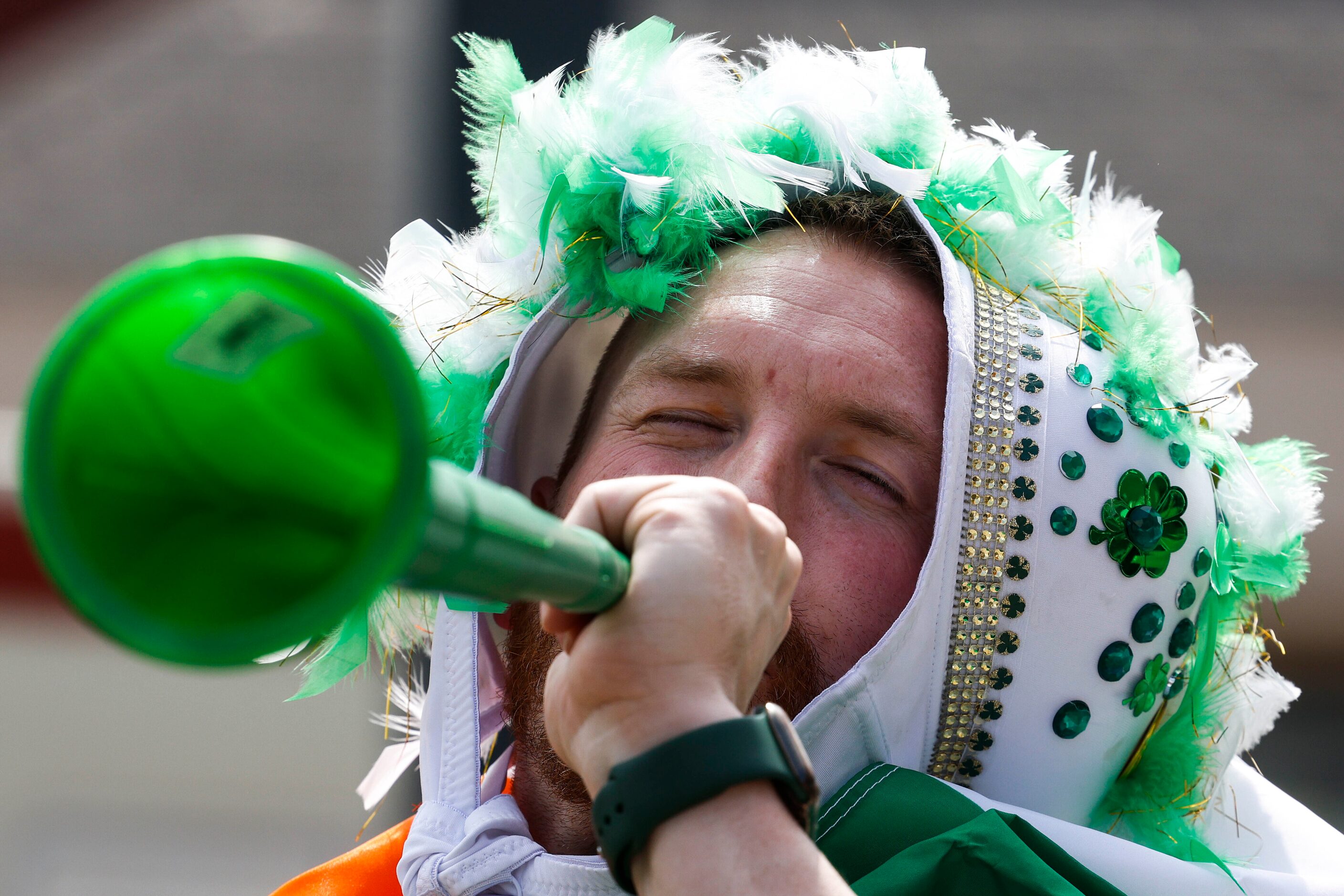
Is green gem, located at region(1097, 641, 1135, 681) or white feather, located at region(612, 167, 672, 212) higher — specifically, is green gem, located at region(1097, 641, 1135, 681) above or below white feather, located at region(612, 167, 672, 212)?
below

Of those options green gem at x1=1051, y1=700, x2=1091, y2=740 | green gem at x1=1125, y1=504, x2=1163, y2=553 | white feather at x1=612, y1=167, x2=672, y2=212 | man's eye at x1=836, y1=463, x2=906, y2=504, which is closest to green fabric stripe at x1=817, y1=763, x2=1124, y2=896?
green gem at x1=1051, y1=700, x2=1091, y2=740

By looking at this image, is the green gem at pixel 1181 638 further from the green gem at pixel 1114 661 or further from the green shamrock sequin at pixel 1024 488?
the green shamrock sequin at pixel 1024 488

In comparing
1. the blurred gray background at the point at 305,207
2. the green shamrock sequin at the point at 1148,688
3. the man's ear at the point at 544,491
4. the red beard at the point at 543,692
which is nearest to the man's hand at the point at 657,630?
the red beard at the point at 543,692

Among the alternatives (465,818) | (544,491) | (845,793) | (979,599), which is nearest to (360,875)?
(465,818)

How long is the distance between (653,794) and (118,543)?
0.50 meters

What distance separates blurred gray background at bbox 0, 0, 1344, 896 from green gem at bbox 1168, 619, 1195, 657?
5.22 m

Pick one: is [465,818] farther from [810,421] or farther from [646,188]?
[646,188]

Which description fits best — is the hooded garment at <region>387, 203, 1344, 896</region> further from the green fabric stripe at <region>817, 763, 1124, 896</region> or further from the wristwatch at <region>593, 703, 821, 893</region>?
the wristwatch at <region>593, 703, 821, 893</region>

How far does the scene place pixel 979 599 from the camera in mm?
1730

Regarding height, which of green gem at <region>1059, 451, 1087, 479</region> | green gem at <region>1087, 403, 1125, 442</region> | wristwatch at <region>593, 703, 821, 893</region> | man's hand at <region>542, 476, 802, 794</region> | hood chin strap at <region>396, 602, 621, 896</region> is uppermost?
green gem at <region>1087, 403, 1125, 442</region>

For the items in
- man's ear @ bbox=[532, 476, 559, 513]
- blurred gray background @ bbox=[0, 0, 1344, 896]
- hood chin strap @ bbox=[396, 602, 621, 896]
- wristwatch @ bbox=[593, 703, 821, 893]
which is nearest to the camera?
wristwatch @ bbox=[593, 703, 821, 893]

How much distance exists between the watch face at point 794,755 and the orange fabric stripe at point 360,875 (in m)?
1.09

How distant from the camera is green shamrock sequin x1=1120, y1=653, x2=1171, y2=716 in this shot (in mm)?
1868

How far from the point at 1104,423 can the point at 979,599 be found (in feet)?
1.17
